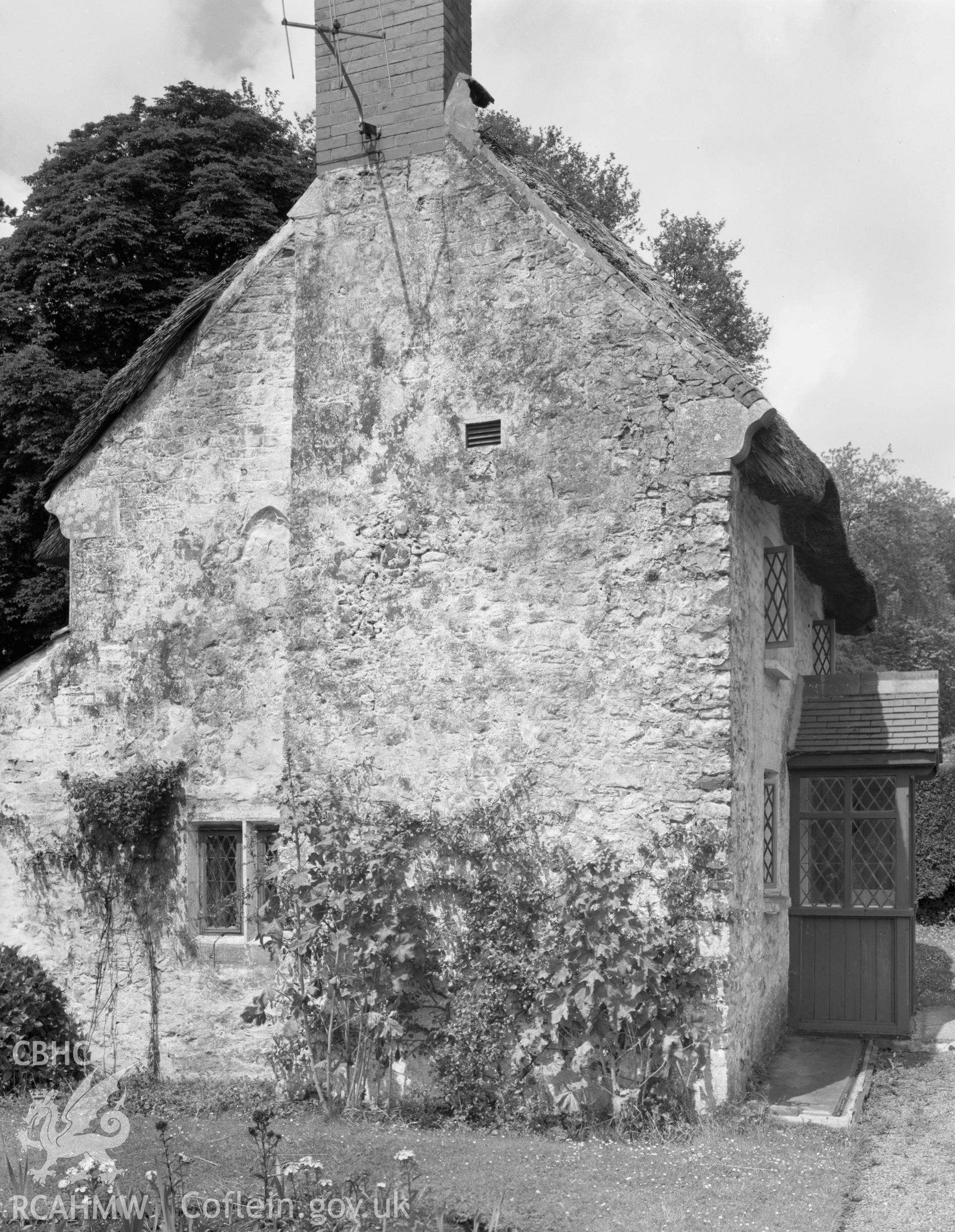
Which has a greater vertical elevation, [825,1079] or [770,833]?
[770,833]

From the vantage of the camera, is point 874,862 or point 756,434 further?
point 874,862

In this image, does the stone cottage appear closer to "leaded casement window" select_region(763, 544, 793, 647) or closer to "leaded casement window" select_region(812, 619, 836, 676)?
"leaded casement window" select_region(763, 544, 793, 647)

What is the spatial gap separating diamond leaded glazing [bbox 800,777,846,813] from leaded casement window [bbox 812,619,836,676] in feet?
7.85

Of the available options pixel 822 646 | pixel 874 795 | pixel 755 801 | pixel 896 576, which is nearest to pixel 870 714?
pixel 874 795

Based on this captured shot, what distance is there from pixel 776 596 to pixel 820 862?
2.50 m

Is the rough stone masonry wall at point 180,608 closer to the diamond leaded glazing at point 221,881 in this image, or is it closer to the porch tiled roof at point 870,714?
the diamond leaded glazing at point 221,881

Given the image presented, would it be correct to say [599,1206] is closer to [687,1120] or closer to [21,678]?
[687,1120]

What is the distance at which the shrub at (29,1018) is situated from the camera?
388 inches

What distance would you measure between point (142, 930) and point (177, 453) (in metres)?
4.09

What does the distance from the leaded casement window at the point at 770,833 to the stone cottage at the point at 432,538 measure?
8cm

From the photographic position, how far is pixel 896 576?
1204 inches

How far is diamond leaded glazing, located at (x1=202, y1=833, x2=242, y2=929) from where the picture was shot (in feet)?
33.4

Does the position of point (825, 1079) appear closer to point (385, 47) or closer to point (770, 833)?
point (770, 833)

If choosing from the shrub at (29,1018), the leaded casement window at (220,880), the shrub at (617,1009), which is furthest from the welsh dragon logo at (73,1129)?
the shrub at (617,1009)
